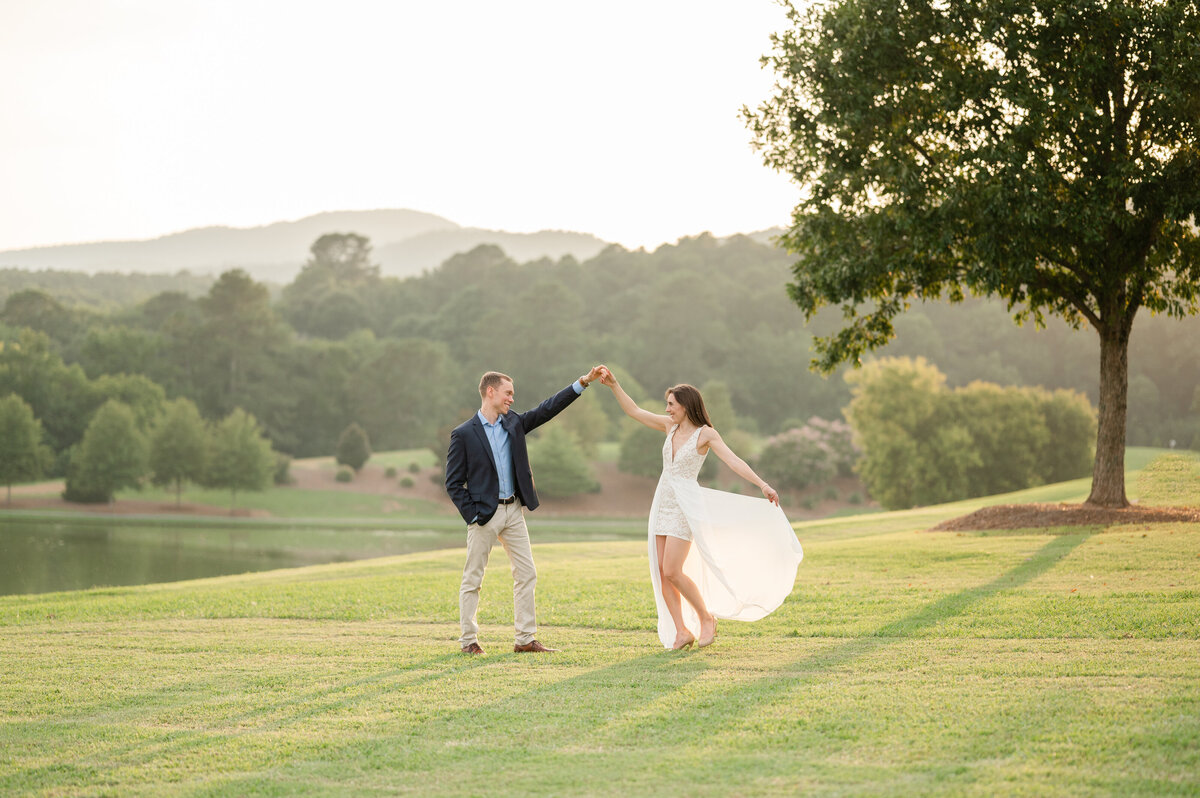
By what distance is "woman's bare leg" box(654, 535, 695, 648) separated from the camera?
867 cm

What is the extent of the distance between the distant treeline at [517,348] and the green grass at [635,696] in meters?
56.2

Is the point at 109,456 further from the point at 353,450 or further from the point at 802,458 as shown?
the point at 802,458

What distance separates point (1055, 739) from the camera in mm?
5500

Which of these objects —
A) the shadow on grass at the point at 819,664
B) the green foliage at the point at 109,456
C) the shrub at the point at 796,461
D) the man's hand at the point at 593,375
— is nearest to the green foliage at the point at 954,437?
the shrub at the point at 796,461

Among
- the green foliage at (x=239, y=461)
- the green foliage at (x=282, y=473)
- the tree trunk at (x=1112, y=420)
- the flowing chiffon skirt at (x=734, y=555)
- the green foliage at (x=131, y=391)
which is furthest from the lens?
the green foliage at (x=131, y=391)

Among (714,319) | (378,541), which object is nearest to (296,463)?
(378,541)

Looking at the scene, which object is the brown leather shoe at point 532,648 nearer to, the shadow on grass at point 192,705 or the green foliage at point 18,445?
the shadow on grass at point 192,705

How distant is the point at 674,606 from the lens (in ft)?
28.7

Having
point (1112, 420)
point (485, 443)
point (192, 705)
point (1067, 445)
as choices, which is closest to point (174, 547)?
point (1112, 420)

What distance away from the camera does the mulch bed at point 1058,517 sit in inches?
A: 647

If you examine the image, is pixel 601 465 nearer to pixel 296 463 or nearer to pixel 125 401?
pixel 296 463

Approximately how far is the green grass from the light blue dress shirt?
4.68ft

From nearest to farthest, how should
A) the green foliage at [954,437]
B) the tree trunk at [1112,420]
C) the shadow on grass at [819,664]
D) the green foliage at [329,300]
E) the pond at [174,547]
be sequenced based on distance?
the shadow on grass at [819,664] → the tree trunk at [1112,420] → the pond at [174,547] → the green foliage at [954,437] → the green foliage at [329,300]

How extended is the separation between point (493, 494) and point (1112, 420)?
12.9m
